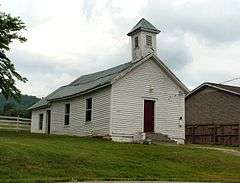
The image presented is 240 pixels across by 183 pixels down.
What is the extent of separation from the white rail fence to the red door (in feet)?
48.0

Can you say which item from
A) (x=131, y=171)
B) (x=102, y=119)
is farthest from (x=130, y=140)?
(x=131, y=171)

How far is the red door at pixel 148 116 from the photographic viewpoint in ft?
113

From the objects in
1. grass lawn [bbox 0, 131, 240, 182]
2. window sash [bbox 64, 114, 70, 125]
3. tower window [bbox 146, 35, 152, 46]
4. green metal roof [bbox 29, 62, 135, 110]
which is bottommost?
grass lawn [bbox 0, 131, 240, 182]

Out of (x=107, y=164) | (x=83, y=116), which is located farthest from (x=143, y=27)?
(x=107, y=164)

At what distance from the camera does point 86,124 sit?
1415 inches

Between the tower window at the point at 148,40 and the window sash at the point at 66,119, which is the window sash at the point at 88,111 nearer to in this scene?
the window sash at the point at 66,119

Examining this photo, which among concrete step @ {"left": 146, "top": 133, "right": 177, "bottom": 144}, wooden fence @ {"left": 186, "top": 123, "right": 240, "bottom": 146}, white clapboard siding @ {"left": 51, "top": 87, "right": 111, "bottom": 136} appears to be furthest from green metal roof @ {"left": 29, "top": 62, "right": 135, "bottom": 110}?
wooden fence @ {"left": 186, "top": 123, "right": 240, "bottom": 146}

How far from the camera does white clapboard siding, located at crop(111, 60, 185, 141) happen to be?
1312 inches

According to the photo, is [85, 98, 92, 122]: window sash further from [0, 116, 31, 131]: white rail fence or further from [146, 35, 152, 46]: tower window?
[0, 116, 31, 131]: white rail fence

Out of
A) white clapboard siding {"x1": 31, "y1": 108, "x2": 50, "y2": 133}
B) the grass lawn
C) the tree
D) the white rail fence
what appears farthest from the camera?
the white rail fence

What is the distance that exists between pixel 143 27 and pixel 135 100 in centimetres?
531

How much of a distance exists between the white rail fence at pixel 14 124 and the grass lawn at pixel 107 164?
65.5ft

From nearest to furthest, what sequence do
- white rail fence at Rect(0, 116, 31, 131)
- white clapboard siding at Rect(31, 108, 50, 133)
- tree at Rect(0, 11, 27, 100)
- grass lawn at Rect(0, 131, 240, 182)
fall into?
grass lawn at Rect(0, 131, 240, 182), tree at Rect(0, 11, 27, 100), white clapboard siding at Rect(31, 108, 50, 133), white rail fence at Rect(0, 116, 31, 131)

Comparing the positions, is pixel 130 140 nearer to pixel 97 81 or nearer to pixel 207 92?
pixel 97 81
